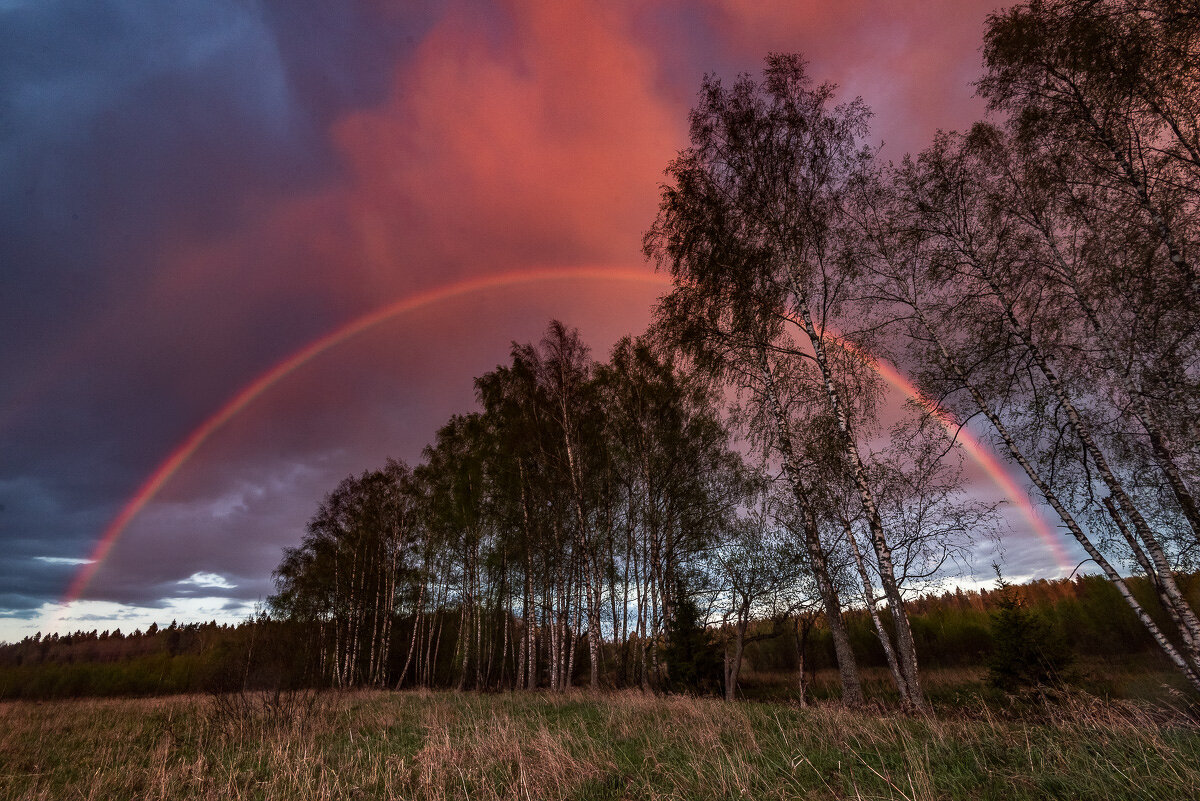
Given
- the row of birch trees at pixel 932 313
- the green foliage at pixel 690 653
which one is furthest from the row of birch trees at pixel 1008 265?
the green foliage at pixel 690 653

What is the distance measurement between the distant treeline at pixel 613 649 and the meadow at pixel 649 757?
1289 centimetres

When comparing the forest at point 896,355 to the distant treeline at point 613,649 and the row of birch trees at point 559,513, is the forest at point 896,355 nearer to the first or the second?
the row of birch trees at point 559,513

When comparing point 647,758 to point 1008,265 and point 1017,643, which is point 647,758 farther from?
point 1017,643

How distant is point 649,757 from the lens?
16.3 feet

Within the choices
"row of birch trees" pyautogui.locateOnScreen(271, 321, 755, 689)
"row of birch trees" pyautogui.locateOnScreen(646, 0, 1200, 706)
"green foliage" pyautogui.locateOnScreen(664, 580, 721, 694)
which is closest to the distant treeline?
"green foliage" pyautogui.locateOnScreen(664, 580, 721, 694)

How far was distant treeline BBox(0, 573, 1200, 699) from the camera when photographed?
2938cm

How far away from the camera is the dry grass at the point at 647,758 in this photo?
3377 mm

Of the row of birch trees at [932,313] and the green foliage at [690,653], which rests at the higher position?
the row of birch trees at [932,313]

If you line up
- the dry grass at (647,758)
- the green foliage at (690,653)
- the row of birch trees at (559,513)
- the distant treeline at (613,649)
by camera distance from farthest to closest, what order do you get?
1. the distant treeline at (613,649)
2. the green foliage at (690,653)
3. the row of birch trees at (559,513)
4. the dry grass at (647,758)

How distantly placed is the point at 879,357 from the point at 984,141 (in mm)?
5171

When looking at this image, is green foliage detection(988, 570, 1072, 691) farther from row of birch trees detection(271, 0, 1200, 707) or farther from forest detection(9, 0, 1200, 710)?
row of birch trees detection(271, 0, 1200, 707)

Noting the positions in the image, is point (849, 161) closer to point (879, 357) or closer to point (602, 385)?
point (879, 357)

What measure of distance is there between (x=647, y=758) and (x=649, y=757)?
0.03m

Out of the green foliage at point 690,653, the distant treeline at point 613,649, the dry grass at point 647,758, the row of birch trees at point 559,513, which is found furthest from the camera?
the distant treeline at point 613,649
